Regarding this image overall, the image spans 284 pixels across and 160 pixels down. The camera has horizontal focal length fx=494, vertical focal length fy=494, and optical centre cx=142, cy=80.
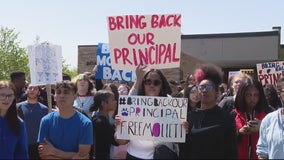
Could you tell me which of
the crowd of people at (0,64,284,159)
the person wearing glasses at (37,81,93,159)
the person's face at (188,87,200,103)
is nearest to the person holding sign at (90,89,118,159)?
the crowd of people at (0,64,284,159)

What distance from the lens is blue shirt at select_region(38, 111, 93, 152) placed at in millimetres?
5160

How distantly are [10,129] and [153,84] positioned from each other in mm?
1563

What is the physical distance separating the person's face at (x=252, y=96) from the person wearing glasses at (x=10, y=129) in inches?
106

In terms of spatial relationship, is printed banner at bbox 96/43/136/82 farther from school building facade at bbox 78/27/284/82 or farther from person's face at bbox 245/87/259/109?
school building facade at bbox 78/27/284/82

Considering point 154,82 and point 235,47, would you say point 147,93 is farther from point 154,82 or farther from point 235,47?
point 235,47

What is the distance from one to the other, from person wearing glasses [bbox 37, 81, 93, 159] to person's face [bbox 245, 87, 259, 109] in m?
2.03

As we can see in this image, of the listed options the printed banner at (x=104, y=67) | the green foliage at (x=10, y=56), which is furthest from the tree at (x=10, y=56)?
the printed banner at (x=104, y=67)

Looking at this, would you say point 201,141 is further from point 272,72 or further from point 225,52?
point 225,52

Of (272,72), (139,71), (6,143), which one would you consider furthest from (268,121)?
(272,72)

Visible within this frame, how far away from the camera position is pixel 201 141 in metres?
4.75

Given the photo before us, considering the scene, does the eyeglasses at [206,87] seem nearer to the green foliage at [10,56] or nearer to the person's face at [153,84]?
the person's face at [153,84]

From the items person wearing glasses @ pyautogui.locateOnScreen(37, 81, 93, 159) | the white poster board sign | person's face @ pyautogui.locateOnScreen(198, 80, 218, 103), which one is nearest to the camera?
person's face @ pyautogui.locateOnScreen(198, 80, 218, 103)

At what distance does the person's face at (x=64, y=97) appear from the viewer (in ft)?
17.2

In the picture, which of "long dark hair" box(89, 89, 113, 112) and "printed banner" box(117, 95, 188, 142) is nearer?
"printed banner" box(117, 95, 188, 142)
